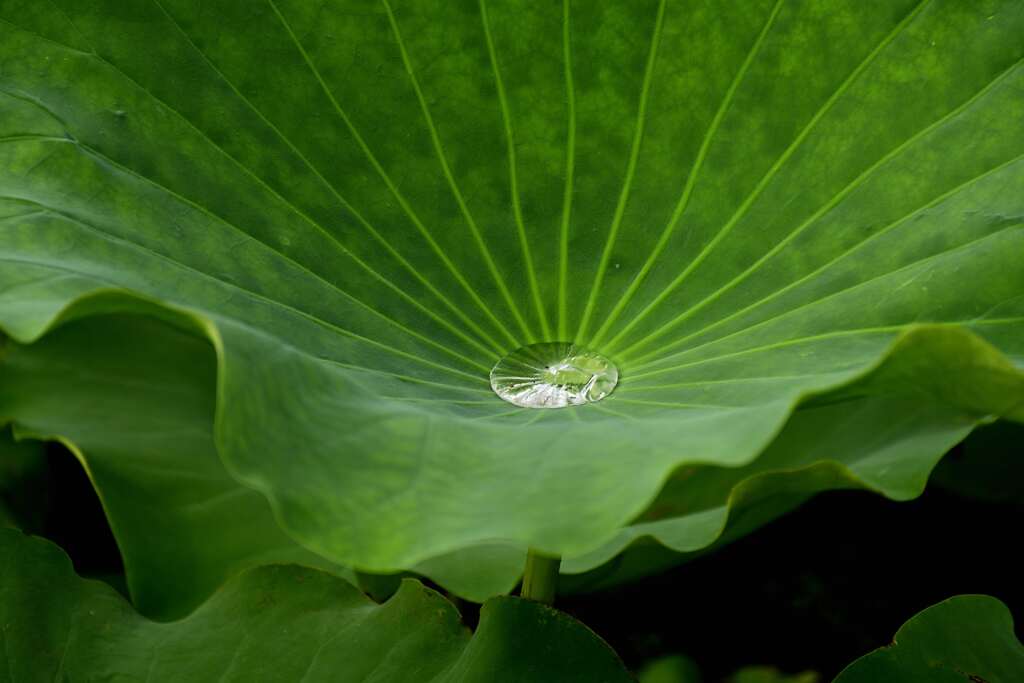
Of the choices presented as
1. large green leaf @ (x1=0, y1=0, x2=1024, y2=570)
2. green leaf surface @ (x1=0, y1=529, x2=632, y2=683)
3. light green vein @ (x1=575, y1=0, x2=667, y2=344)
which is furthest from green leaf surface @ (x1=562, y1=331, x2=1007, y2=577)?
light green vein @ (x1=575, y1=0, x2=667, y2=344)

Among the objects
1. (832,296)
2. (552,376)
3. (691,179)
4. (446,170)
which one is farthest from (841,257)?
(446,170)

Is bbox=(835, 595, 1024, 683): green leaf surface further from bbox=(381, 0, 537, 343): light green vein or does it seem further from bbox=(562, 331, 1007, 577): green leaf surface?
bbox=(381, 0, 537, 343): light green vein

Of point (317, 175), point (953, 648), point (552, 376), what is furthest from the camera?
point (317, 175)

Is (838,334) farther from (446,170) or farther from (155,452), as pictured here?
(155,452)

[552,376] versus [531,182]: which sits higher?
[531,182]

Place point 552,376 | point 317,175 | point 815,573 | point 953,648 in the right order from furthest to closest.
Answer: point 815,573 < point 317,175 < point 552,376 < point 953,648

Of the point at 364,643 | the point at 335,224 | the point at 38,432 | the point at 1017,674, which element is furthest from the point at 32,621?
the point at 1017,674

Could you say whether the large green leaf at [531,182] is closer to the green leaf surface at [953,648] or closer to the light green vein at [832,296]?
the light green vein at [832,296]
